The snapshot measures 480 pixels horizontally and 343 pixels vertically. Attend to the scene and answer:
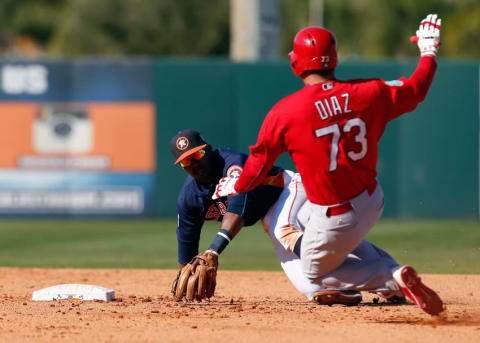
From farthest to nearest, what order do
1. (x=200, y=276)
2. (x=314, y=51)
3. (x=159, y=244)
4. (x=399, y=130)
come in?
(x=399, y=130) < (x=159, y=244) < (x=200, y=276) < (x=314, y=51)

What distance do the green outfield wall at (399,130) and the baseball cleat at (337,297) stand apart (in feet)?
26.6

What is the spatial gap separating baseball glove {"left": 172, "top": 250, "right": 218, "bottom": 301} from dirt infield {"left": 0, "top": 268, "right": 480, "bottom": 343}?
0.48 feet

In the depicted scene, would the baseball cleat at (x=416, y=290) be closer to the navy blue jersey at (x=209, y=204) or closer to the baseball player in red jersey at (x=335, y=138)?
the baseball player in red jersey at (x=335, y=138)

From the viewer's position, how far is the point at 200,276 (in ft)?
20.7

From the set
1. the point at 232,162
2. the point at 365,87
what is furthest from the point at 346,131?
the point at 232,162

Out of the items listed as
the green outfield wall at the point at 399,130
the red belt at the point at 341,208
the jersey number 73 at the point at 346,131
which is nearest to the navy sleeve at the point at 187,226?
the red belt at the point at 341,208

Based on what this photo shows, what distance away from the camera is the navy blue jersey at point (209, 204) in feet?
22.2

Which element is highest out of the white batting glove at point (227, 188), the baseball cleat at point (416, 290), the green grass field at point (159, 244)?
the white batting glove at point (227, 188)

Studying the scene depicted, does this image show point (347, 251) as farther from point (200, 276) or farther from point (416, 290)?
point (200, 276)

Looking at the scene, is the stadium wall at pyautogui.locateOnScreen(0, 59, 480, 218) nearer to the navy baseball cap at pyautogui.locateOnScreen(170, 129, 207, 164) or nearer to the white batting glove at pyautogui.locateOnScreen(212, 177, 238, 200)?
the navy baseball cap at pyautogui.locateOnScreen(170, 129, 207, 164)

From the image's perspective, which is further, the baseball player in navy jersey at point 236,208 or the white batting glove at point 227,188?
the baseball player in navy jersey at point 236,208

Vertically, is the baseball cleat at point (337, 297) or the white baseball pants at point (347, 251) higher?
the white baseball pants at point (347, 251)

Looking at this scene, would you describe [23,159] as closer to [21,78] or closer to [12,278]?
[21,78]

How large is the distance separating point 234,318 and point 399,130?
9258 mm
